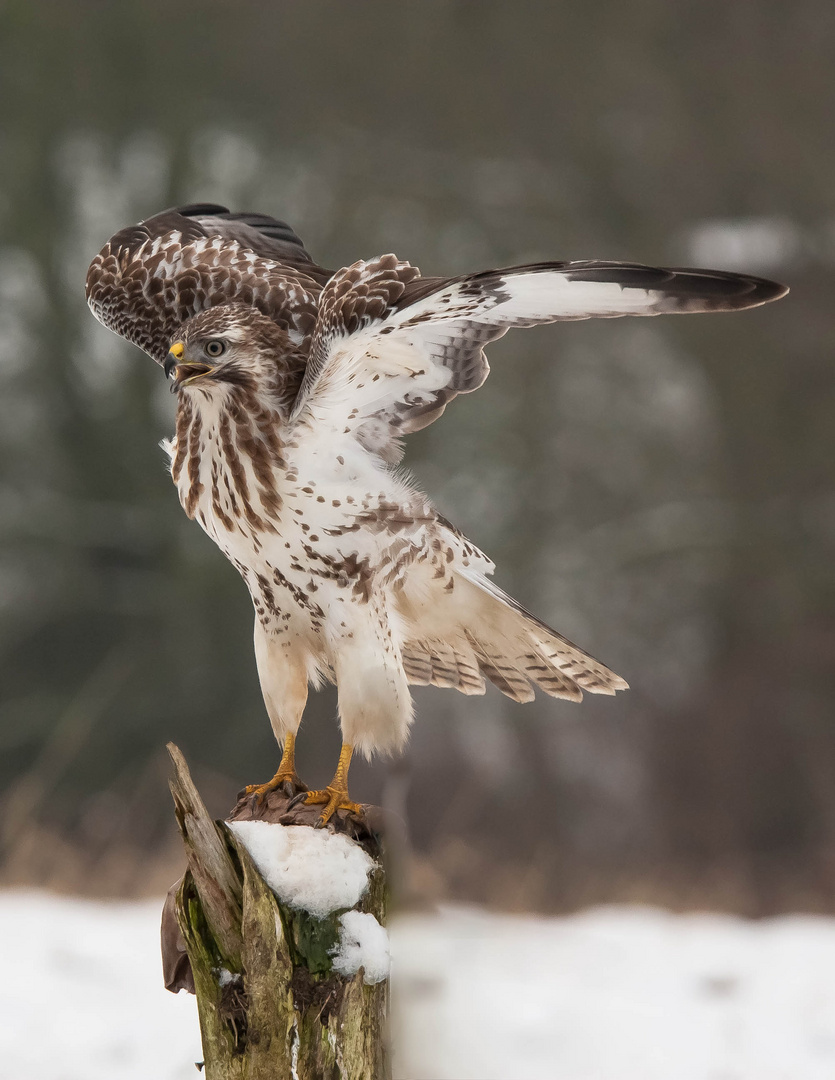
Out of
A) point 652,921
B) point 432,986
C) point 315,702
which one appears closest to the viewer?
point 432,986

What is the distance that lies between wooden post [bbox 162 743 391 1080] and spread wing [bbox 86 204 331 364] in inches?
41.1

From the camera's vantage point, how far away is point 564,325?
18.6ft

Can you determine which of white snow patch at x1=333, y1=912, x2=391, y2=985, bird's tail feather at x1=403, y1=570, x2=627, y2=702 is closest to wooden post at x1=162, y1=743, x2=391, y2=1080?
white snow patch at x1=333, y1=912, x2=391, y2=985

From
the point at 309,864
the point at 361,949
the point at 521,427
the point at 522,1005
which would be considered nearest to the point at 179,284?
the point at 309,864

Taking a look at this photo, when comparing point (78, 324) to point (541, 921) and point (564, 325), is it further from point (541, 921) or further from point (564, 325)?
point (541, 921)

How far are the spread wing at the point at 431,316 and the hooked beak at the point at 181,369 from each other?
0.21 metres

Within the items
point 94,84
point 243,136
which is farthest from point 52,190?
point 243,136

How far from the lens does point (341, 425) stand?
6.84ft

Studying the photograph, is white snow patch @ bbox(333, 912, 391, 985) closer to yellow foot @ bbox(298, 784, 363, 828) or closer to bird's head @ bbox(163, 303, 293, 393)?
yellow foot @ bbox(298, 784, 363, 828)

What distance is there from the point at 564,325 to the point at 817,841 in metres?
3.03

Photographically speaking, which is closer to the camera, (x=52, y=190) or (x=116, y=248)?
(x=116, y=248)

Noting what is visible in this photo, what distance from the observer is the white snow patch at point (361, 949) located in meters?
1.96

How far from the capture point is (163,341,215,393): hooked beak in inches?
75.8

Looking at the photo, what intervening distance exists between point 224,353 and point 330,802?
0.91 metres
